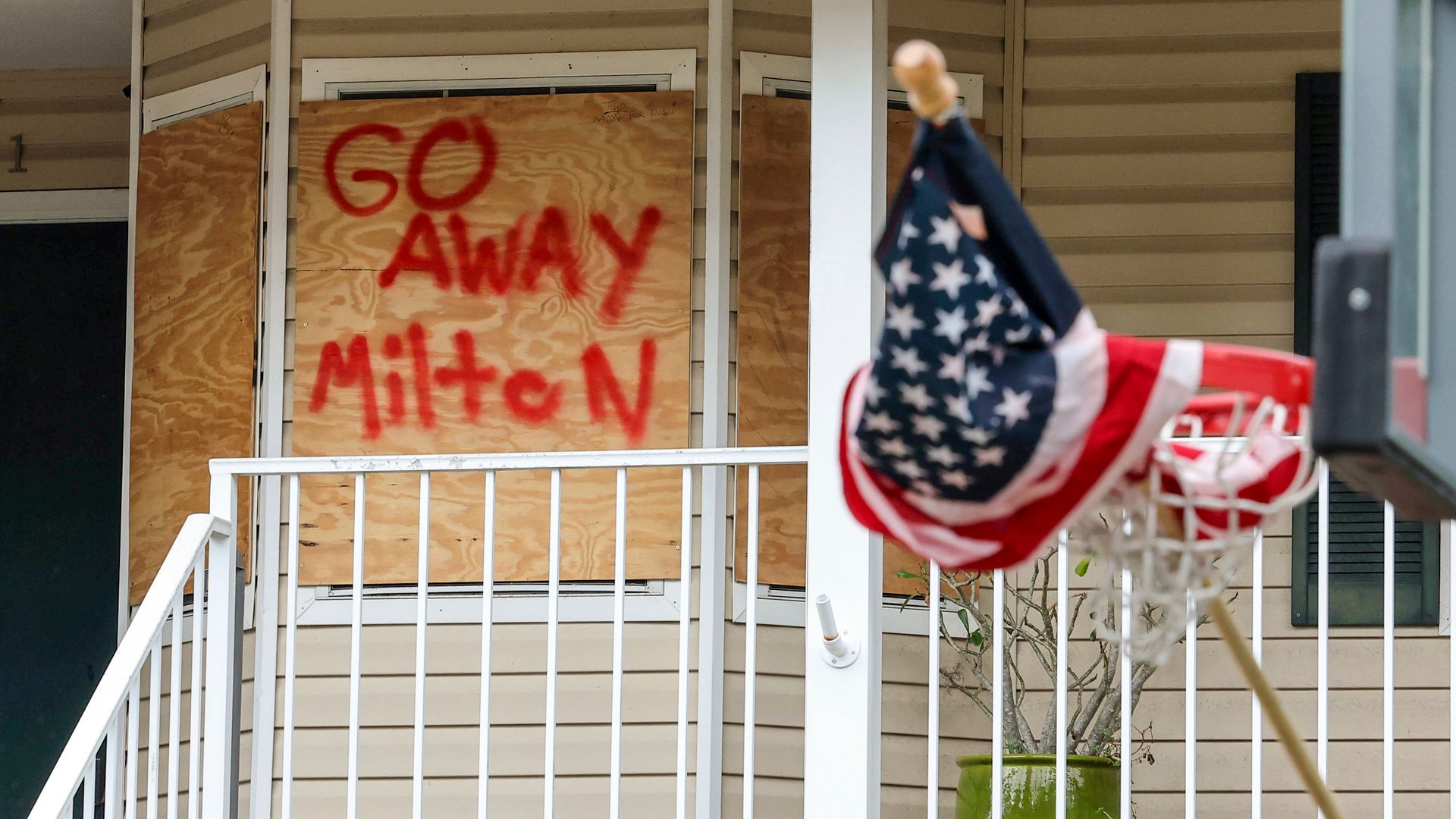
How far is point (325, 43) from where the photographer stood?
4863 mm

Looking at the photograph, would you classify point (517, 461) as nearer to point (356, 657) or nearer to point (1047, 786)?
point (356, 657)

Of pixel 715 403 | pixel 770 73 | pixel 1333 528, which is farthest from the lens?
pixel 1333 528

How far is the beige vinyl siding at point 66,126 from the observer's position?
5.79 metres

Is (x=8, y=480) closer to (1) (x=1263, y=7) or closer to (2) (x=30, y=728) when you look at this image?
(2) (x=30, y=728)

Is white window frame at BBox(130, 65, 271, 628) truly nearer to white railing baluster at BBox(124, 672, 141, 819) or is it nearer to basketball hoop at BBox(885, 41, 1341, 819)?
white railing baluster at BBox(124, 672, 141, 819)

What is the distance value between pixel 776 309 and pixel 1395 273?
3093 mm

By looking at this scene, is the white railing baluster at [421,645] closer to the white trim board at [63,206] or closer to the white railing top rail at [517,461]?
the white railing top rail at [517,461]

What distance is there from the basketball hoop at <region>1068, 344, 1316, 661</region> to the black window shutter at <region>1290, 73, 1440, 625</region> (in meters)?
2.91

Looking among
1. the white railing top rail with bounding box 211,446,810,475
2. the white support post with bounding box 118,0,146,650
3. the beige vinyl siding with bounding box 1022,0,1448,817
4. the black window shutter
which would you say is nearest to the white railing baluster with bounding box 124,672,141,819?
the white railing top rail with bounding box 211,446,810,475

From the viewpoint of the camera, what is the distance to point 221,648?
3904 mm

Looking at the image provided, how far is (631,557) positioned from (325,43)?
69.1 inches

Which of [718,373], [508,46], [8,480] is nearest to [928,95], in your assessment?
[718,373]

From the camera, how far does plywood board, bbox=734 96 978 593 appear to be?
15.4ft

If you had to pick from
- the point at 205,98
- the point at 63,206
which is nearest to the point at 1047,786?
the point at 205,98
